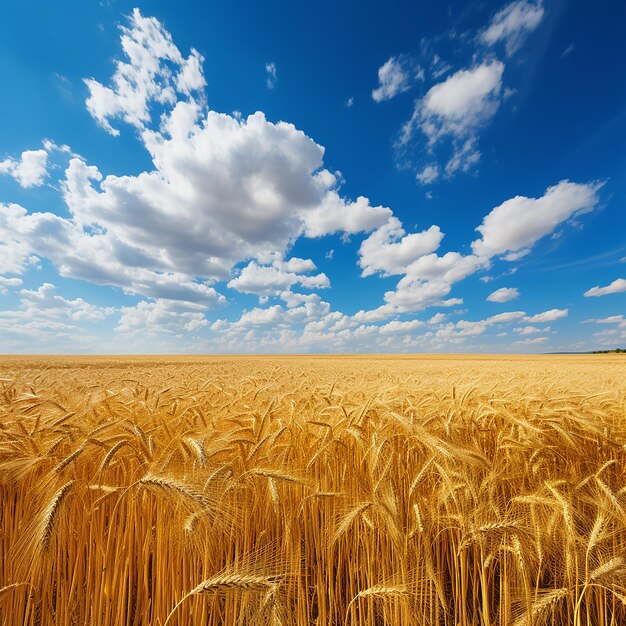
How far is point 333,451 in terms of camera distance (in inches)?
101

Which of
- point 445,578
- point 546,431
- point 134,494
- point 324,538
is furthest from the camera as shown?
point 546,431

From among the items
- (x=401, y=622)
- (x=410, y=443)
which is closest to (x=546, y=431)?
Result: (x=410, y=443)

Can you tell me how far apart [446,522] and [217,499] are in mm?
1354

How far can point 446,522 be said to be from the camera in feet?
6.48

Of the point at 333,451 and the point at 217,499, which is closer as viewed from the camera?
the point at 217,499

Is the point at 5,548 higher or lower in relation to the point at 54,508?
lower

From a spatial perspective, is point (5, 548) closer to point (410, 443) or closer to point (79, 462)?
point (79, 462)

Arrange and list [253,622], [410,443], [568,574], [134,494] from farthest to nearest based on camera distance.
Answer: [410,443], [134,494], [568,574], [253,622]

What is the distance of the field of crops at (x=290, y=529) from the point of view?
5.20 ft

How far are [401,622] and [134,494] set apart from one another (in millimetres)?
1568

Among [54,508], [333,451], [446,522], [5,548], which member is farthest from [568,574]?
[5,548]

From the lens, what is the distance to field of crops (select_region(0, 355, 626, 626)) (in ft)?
5.20

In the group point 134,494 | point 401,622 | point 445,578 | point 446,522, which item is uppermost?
point 134,494

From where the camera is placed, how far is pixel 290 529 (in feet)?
6.43
